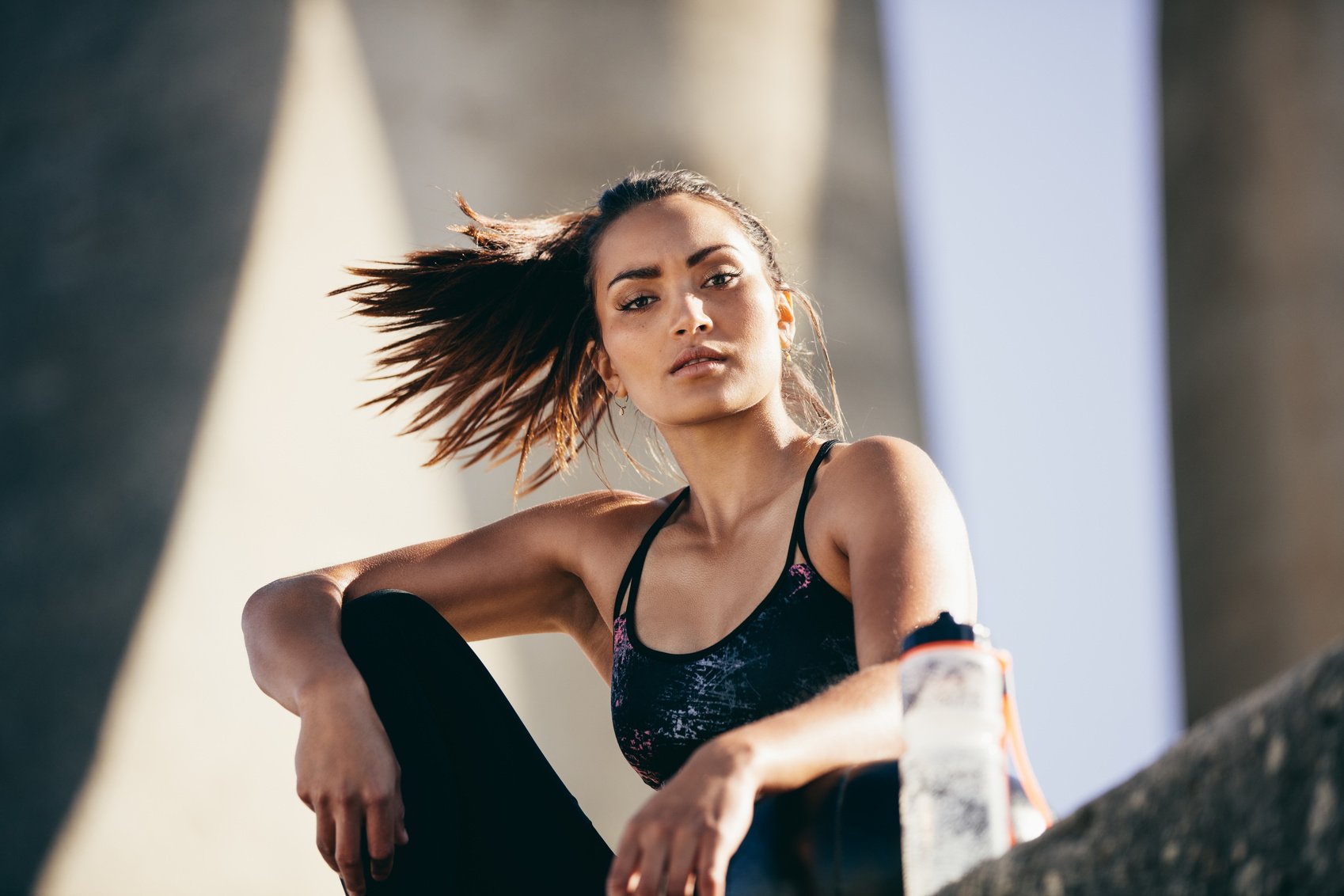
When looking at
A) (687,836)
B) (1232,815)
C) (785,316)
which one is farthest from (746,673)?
(1232,815)

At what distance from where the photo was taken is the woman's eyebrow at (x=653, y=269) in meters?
2.01

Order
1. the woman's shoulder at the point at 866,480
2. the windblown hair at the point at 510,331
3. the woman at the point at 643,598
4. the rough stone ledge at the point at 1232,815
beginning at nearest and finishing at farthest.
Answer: the rough stone ledge at the point at 1232,815 < the woman at the point at 643,598 < the woman's shoulder at the point at 866,480 < the windblown hair at the point at 510,331

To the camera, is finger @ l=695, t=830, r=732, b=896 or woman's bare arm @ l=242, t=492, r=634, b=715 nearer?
finger @ l=695, t=830, r=732, b=896

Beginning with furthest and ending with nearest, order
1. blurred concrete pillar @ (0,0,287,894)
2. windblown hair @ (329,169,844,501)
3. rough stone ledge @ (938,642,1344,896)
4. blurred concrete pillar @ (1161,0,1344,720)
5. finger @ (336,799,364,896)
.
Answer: blurred concrete pillar @ (1161,0,1344,720), blurred concrete pillar @ (0,0,287,894), windblown hair @ (329,169,844,501), finger @ (336,799,364,896), rough stone ledge @ (938,642,1344,896)

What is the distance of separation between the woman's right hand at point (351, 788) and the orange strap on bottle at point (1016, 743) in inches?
28.5

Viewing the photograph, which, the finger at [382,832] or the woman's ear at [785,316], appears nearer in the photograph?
the finger at [382,832]

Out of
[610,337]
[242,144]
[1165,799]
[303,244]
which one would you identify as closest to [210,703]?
[303,244]

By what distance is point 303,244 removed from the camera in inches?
154

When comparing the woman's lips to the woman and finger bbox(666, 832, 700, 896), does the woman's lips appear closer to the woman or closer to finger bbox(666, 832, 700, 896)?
the woman

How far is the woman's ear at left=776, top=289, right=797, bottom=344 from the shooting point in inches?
85.6

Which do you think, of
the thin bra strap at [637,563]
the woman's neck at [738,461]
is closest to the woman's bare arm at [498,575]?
the thin bra strap at [637,563]

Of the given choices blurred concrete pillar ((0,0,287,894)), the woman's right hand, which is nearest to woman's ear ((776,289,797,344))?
the woman's right hand

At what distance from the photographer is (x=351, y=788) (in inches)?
60.8

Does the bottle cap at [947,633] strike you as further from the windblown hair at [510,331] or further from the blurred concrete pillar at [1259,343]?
the blurred concrete pillar at [1259,343]
